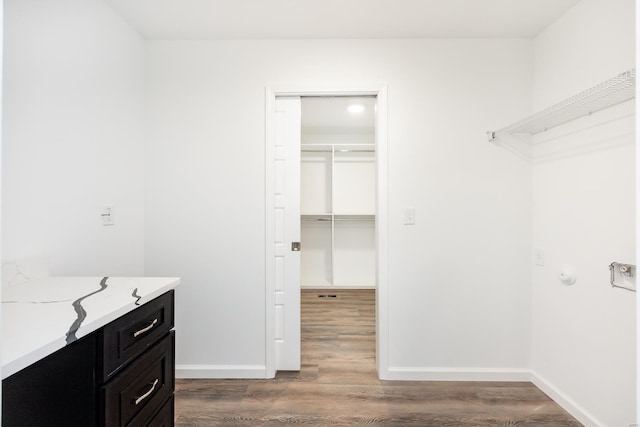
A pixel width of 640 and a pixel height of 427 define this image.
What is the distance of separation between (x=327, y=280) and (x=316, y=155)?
1760 millimetres

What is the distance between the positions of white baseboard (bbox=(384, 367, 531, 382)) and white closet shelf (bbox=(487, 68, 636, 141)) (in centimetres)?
160

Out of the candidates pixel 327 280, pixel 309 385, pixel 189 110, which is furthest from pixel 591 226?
pixel 327 280

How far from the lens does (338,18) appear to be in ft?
6.75

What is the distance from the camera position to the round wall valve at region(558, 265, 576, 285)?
1904 millimetres

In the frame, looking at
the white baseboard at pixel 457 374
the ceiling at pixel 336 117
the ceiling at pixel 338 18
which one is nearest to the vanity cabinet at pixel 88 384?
the white baseboard at pixel 457 374

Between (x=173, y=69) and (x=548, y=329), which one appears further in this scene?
(x=173, y=69)

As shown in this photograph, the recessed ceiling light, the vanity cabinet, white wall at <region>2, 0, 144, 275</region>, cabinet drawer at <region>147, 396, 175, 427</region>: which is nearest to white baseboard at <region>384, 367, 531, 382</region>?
cabinet drawer at <region>147, 396, 175, 427</region>

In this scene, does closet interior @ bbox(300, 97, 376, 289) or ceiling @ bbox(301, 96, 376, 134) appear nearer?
ceiling @ bbox(301, 96, 376, 134)

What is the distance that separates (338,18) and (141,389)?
7.06 feet

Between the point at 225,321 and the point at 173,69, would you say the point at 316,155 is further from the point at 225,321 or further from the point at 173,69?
the point at 225,321

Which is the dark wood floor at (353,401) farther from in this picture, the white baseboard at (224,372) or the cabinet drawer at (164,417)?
the cabinet drawer at (164,417)

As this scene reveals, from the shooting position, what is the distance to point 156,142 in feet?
7.52

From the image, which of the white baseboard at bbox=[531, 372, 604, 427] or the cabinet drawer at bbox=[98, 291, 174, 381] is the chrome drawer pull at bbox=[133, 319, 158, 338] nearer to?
the cabinet drawer at bbox=[98, 291, 174, 381]

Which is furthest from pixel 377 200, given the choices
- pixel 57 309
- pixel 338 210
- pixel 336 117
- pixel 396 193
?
pixel 338 210
